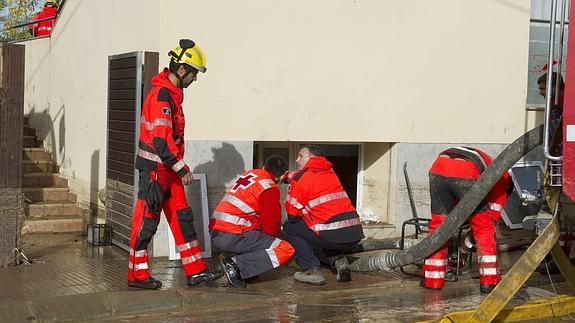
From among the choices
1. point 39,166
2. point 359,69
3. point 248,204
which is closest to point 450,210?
point 248,204

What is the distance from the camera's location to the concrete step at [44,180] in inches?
404

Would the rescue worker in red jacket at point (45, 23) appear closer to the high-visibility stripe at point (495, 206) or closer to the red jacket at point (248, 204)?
the red jacket at point (248, 204)

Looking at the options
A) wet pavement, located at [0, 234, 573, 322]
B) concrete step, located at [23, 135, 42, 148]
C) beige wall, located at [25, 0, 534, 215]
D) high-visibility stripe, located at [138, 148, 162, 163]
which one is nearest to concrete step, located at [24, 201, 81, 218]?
beige wall, located at [25, 0, 534, 215]

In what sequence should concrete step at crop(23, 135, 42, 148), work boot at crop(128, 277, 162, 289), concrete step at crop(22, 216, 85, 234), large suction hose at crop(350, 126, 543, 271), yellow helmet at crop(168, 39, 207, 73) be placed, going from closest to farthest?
large suction hose at crop(350, 126, 543, 271) < work boot at crop(128, 277, 162, 289) < yellow helmet at crop(168, 39, 207, 73) < concrete step at crop(22, 216, 85, 234) < concrete step at crop(23, 135, 42, 148)

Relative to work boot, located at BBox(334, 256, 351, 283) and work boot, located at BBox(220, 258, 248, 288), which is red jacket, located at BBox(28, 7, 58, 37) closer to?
work boot, located at BBox(220, 258, 248, 288)

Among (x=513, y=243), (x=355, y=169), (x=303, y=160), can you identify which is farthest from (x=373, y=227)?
(x=303, y=160)

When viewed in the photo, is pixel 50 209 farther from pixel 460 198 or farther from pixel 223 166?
pixel 460 198

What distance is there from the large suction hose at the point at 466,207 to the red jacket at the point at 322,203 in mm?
405

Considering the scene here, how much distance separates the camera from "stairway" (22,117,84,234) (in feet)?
31.2

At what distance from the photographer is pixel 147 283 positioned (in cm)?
686

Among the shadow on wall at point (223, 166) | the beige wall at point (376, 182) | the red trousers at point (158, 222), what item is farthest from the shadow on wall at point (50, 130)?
the red trousers at point (158, 222)

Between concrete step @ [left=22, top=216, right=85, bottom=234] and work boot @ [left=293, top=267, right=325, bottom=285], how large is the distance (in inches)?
134

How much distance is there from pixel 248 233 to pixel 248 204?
0.26 m

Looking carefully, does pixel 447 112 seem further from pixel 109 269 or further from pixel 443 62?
pixel 109 269
